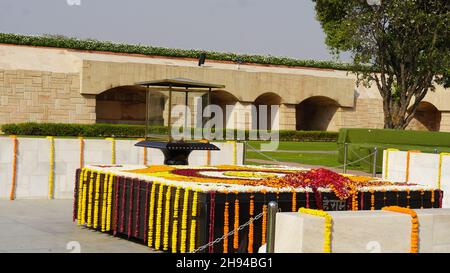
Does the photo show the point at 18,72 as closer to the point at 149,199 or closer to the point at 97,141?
the point at 97,141

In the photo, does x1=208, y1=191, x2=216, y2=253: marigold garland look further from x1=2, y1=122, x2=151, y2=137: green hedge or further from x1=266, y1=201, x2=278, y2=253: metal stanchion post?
x1=2, y1=122, x2=151, y2=137: green hedge

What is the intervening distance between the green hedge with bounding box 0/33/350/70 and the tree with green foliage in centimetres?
792

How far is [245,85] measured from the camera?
49375 mm

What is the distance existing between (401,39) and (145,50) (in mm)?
19288

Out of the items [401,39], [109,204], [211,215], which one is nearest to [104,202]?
[109,204]

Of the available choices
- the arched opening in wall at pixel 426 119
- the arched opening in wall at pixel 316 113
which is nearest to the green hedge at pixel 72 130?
the arched opening in wall at pixel 316 113

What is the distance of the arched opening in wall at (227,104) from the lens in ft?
163

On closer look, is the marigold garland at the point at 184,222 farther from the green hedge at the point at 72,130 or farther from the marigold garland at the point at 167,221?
the green hedge at the point at 72,130

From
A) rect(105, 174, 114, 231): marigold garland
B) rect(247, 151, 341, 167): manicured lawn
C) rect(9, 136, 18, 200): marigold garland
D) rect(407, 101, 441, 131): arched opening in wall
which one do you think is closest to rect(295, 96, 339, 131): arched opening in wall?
rect(407, 101, 441, 131): arched opening in wall

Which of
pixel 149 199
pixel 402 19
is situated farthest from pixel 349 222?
pixel 402 19

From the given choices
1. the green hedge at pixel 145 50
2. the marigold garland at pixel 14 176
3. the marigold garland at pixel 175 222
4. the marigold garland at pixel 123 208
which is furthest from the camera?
the green hedge at pixel 145 50

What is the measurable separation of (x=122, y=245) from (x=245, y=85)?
125 feet

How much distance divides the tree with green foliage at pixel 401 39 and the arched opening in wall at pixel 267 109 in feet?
38.5
